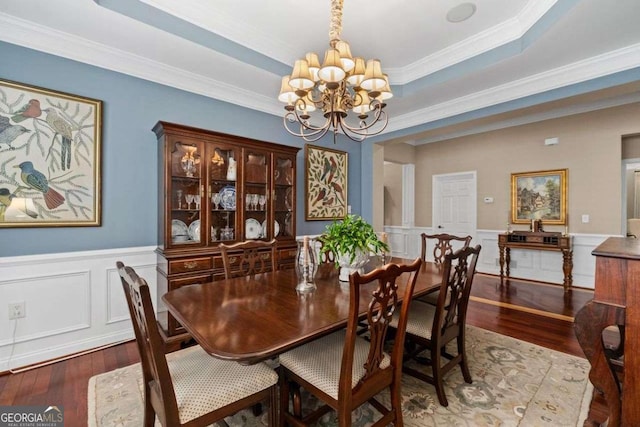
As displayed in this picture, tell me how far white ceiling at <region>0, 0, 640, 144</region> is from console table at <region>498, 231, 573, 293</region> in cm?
240

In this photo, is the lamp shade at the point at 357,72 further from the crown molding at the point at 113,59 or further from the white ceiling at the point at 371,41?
the crown molding at the point at 113,59

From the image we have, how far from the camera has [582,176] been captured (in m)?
4.54

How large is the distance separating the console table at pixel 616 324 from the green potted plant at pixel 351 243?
1.13m

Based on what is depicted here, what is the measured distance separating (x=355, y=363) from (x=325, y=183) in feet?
10.0

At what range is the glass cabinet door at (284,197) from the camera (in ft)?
11.4

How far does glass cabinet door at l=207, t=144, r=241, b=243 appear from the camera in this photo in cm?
294

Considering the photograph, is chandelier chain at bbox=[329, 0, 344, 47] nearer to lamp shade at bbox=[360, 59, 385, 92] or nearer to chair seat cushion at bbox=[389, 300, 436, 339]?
lamp shade at bbox=[360, 59, 385, 92]

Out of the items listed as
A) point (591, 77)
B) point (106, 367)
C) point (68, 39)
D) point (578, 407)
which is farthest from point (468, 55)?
point (106, 367)

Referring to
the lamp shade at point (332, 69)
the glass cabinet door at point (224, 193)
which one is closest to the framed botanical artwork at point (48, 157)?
the glass cabinet door at point (224, 193)

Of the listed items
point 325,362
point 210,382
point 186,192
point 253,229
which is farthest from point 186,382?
point 253,229

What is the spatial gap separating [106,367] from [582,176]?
644 cm

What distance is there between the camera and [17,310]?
2215 mm

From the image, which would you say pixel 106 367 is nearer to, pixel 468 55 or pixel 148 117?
pixel 148 117

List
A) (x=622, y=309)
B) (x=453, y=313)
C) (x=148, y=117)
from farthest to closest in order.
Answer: (x=148, y=117)
(x=453, y=313)
(x=622, y=309)
